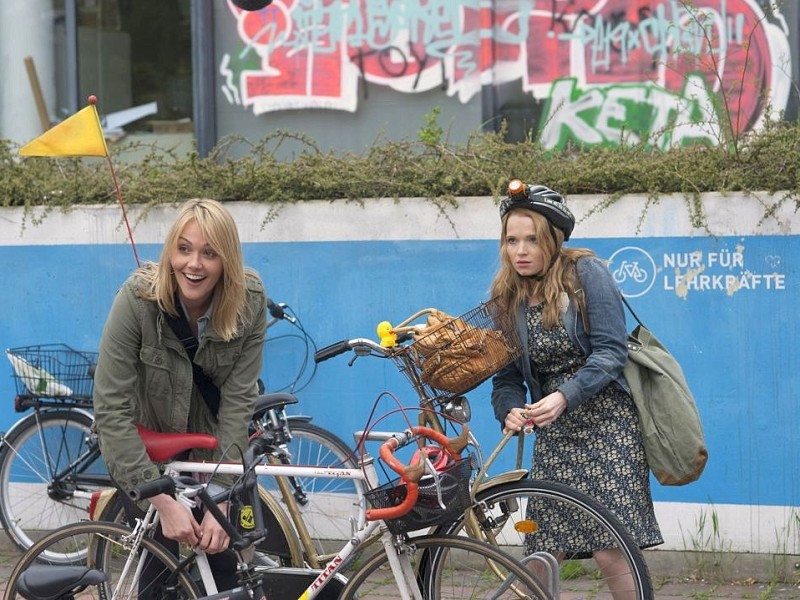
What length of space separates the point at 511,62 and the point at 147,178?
10.7 feet

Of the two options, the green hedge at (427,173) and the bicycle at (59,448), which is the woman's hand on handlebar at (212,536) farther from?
the green hedge at (427,173)

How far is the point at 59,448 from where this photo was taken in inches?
262

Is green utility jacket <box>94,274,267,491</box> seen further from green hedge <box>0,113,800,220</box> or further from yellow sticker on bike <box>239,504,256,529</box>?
green hedge <box>0,113,800,220</box>

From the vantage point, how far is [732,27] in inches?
334

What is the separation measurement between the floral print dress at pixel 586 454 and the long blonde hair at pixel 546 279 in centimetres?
6

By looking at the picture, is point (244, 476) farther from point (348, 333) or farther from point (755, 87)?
point (755, 87)

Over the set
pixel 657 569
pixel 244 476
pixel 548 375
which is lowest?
pixel 657 569

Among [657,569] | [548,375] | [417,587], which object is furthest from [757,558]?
[417,587]

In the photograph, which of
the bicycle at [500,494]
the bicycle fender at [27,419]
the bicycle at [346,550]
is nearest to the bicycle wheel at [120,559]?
the bicycle at [346,550]

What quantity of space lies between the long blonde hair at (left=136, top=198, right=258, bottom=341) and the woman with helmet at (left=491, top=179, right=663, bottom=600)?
945 millimetres

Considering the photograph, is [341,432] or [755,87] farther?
[755,87]

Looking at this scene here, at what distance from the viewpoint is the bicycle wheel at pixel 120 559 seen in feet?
13.7

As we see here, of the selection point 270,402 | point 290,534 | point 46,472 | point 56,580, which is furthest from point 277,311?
point 56,580

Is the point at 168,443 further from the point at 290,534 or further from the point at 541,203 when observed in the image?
the point at 541,203
